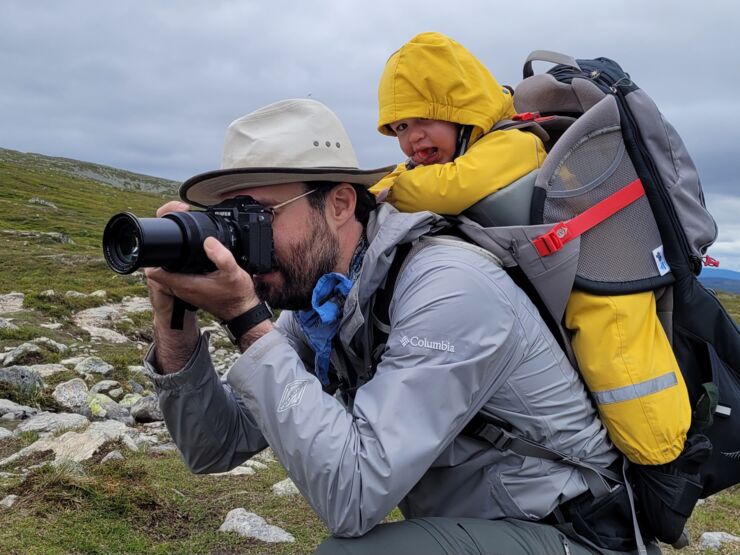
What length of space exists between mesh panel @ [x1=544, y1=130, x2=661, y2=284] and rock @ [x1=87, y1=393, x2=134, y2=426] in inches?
260

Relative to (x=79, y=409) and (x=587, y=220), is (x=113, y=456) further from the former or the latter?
(x=587, y=220)

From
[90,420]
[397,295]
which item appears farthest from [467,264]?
[90,420]

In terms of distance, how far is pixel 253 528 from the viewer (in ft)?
15.6

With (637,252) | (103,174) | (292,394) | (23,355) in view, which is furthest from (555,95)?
(103,174)

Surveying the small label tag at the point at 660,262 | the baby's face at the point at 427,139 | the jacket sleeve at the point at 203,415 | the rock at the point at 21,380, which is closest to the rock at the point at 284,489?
the jacket sleeve at the point at 203,415

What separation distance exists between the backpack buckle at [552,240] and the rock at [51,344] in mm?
9907

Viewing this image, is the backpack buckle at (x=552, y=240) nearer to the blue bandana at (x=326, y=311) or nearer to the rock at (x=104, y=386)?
the blue bandana at (x=326, y=311)

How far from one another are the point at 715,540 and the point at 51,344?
9767mm

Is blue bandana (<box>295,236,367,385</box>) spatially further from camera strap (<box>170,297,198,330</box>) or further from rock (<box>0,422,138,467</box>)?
rock (<box>0,422,138,467</box>)

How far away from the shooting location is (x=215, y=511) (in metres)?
5.04

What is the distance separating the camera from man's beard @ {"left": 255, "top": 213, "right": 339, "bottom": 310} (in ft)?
10.2

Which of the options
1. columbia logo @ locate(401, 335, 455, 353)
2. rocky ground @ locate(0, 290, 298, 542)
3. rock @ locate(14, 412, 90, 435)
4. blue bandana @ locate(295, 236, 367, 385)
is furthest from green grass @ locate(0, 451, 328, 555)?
columbia logo @ locate(401, 335, 455, 353)

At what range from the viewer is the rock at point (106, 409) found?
8.00 m

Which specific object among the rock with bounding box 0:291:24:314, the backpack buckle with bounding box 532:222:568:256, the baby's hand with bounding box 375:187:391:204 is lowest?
the rock with bounding box 0:291:24:314
